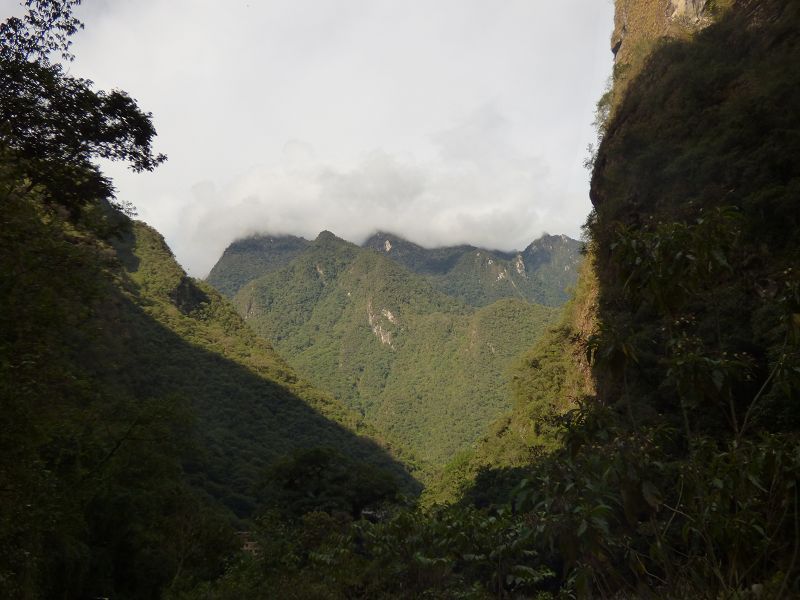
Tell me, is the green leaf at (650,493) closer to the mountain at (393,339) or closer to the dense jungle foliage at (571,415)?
the dense jungle foliage at (571,415)

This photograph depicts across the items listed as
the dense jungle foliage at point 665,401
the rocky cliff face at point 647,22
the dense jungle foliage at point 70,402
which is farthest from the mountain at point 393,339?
the dense jungle foliage at point 70,402

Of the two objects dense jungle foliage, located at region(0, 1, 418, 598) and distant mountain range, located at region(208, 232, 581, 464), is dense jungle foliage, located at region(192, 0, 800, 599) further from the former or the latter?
distant mountain range, located at region(208, 232, 581, 464)

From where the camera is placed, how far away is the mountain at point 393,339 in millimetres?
111312

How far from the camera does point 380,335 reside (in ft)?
496

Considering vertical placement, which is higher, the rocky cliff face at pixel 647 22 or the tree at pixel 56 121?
the rocky cliff face at pixel 647 22

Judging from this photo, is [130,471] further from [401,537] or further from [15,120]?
[15,120]

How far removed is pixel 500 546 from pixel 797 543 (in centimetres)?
437

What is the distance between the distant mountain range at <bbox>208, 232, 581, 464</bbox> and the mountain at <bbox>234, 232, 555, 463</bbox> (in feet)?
0.96

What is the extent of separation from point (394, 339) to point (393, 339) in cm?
31

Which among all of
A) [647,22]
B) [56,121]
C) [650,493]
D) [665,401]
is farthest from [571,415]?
[647,22]

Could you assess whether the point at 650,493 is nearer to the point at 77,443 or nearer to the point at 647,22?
the point at 77,443

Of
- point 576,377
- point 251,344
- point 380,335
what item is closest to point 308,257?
point 380,335

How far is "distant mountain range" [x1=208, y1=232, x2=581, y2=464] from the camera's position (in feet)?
364

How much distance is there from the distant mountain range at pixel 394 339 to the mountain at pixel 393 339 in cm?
29
